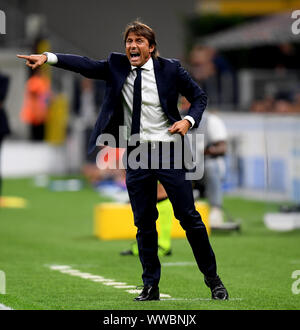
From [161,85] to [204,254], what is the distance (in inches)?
52.2

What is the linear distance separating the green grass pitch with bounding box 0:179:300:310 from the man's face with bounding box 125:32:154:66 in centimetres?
184

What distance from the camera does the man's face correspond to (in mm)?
8398

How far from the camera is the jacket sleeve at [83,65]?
27.5ft

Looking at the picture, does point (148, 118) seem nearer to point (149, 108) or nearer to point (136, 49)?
point (149, 108)

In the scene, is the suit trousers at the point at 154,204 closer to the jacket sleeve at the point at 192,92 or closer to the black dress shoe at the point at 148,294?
the black dress shoe at the point at 148,294

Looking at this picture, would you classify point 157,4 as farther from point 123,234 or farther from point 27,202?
point 123,234

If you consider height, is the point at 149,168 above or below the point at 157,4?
below

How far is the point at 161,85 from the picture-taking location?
845 centimetres

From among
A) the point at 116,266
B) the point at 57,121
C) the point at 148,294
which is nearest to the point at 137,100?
the point at 148,294

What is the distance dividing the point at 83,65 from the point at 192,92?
0.86 m

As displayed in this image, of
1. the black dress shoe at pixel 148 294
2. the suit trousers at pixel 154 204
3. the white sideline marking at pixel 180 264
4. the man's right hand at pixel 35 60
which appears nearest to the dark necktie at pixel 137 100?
the suit trousers at pixel 154 204

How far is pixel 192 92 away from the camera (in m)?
8.59

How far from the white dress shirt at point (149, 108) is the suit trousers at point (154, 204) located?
3.1 inches

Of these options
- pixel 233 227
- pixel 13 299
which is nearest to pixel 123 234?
pixel 233 227
